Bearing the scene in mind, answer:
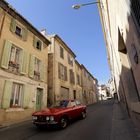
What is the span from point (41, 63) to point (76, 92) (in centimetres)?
1277

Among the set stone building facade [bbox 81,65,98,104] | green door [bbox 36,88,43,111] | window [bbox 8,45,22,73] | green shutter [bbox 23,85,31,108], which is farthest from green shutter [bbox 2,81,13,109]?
stone building facade [bbox 81,65,98,104]

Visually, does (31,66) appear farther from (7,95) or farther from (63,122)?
(63,122)

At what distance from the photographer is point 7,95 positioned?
391 inches

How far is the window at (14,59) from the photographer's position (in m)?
10.9

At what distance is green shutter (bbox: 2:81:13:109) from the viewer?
378 inches

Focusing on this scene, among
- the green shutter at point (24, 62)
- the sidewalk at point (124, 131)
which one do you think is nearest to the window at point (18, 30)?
the green shutter at point (24, 62)

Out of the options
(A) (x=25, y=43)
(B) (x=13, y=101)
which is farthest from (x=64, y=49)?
(B) (x=13, y=101)

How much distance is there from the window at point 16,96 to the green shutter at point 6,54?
1.80 meters

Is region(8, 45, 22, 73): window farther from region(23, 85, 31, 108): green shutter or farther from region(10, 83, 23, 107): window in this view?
region(23, 85, 31, 108): green shutter

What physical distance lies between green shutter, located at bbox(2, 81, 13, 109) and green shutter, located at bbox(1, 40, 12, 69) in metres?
1.30

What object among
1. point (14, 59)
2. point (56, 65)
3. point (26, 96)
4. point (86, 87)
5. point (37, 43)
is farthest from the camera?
point (86, 87)

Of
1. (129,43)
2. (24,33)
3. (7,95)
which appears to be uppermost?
(24,33)

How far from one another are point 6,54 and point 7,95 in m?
3.02

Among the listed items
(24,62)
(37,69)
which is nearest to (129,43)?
(24,62)
